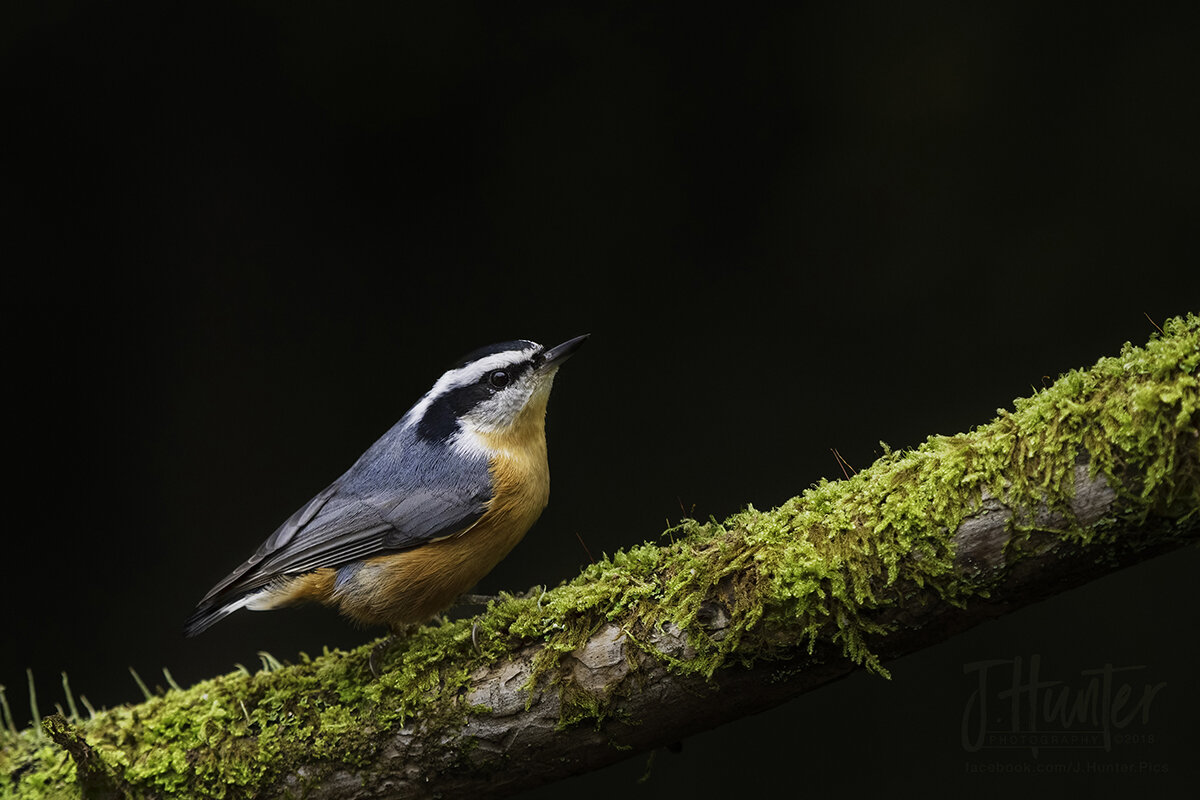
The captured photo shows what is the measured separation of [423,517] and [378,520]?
0.13 m

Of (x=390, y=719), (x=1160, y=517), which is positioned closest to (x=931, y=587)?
(x=1160, y=517)

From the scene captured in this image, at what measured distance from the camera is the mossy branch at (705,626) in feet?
5.48

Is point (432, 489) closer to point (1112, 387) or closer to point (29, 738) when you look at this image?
point (29, 738)

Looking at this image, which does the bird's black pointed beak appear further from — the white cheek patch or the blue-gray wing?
the blue-gray wing

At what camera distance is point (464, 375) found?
2773mm

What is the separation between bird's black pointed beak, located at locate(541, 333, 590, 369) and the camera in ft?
8.87

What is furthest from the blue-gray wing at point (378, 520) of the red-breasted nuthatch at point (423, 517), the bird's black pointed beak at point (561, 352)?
the bird's black pointed beak at point (561, 352)

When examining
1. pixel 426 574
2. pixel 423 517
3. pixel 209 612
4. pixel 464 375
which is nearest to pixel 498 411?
pixel 464 375

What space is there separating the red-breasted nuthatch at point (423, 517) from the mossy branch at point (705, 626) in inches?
6.1

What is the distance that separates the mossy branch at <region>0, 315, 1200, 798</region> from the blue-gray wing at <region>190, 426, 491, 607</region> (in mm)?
247

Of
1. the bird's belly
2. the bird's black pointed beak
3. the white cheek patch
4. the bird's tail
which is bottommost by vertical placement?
the bird's belly

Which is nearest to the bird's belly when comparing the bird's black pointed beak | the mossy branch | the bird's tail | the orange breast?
the orange breast

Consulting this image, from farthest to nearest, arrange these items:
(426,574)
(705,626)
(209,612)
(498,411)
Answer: (498,411)
(209,612)
(426,574)
(705,626)

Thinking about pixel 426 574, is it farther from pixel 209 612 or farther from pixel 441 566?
pixel 209 612
